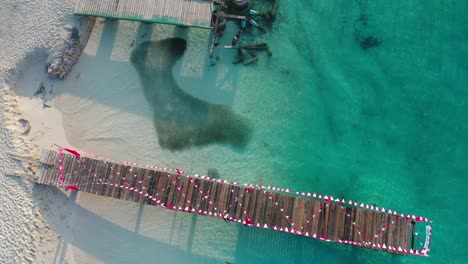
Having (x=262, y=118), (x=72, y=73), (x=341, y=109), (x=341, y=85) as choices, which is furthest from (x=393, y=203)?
(x=72, y=73)

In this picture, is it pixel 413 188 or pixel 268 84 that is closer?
pixel 413 188

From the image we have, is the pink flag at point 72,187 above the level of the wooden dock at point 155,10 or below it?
below

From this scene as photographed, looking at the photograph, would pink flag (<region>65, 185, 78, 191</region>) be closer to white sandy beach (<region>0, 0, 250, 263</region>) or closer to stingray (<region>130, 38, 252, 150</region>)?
white sandy beach (<region>0, 0, 250, 263</region>)

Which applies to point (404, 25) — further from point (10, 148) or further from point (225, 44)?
point (10, 148)

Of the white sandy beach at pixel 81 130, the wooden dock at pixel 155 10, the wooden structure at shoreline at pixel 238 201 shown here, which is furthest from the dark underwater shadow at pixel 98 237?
the wooden dock at pixel 155 10

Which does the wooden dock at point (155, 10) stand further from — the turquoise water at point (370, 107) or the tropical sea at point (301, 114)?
the turquoise water at point (370, 107)

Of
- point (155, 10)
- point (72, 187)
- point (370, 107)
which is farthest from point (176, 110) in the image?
point (370, 107)
